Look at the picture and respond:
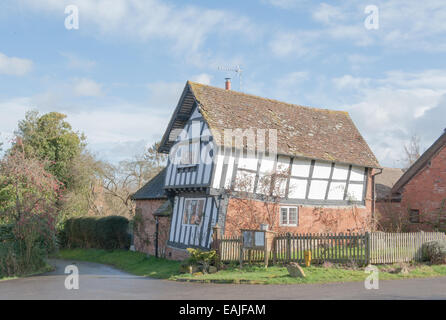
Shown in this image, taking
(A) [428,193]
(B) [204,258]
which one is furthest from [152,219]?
Answer: (A) [428,193]

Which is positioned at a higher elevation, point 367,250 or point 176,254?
point 367,250

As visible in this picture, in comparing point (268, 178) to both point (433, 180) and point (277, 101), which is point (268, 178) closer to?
point (277, 101)

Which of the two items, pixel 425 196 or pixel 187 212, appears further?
pixel 425 196

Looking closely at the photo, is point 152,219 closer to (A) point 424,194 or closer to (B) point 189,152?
(B) point 189,152

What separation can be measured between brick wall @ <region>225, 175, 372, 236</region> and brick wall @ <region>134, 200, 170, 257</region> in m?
6.46

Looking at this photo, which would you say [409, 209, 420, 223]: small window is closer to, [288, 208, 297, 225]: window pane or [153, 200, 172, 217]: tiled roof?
[288, 208, 297, 225]: window pane

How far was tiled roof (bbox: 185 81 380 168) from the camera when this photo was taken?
22.0 metres

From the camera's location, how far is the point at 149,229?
28766 mm

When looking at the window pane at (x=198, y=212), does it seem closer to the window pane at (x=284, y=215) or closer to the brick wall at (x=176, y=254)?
the brick wall at (x=176, y=254)

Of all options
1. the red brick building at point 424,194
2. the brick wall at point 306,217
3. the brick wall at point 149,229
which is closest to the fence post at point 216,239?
the brick wall at point 306,217

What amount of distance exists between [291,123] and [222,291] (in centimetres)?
1284

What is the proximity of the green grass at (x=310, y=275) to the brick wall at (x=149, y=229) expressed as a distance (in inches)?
357

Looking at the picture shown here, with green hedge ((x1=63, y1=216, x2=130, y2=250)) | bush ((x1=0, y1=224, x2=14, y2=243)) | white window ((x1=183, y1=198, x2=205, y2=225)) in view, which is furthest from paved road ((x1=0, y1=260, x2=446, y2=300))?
green hedge ((x1=63, y1=216, x2=130, y2=250))

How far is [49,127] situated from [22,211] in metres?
20.0
